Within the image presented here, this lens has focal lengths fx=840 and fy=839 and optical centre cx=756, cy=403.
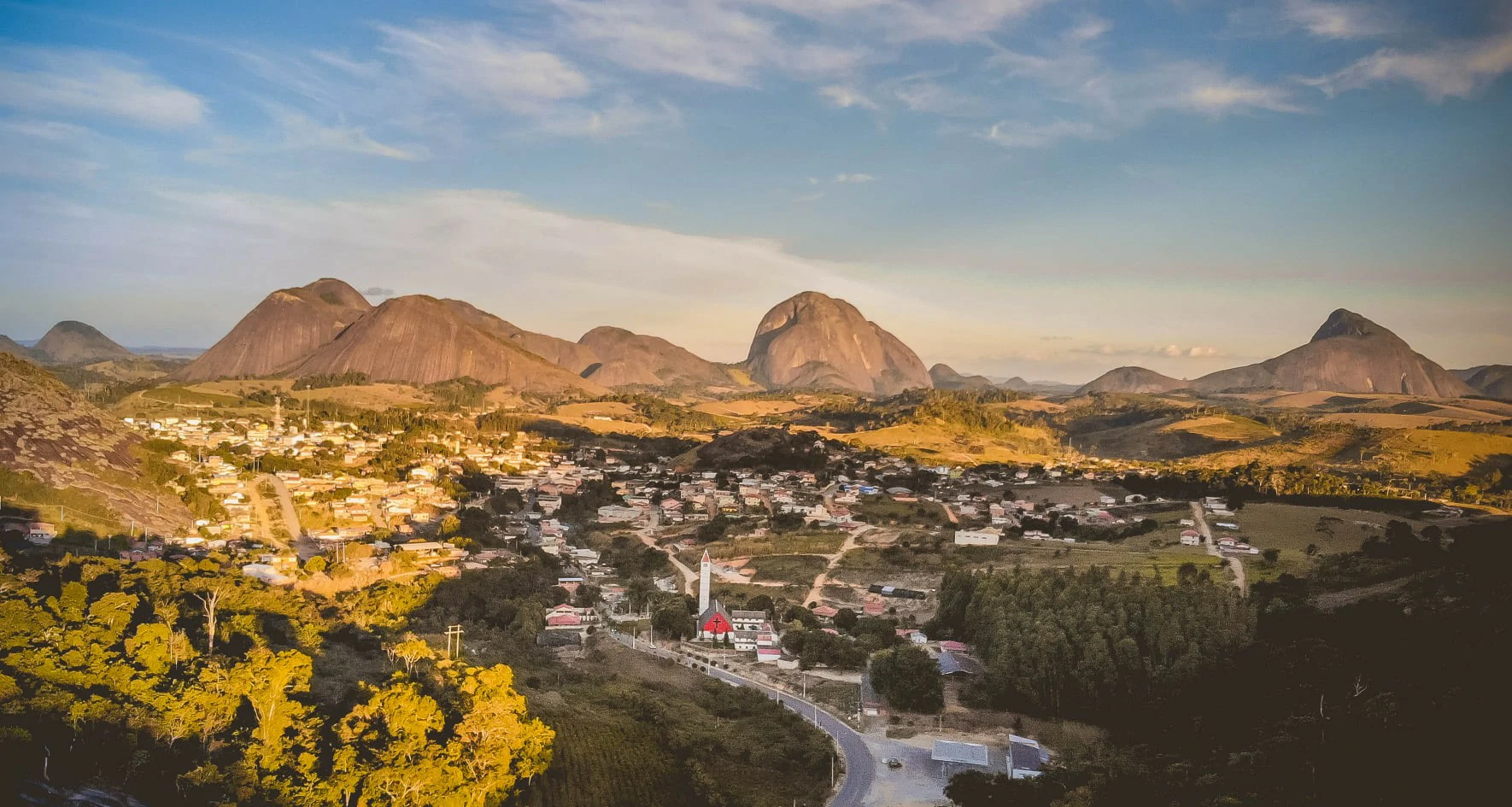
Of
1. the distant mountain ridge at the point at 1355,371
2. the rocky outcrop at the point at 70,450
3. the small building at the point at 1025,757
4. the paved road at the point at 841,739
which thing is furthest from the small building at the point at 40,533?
the distant mountain ridge at the point at 1355,371

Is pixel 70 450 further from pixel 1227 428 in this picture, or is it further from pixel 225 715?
pixel 1227 428

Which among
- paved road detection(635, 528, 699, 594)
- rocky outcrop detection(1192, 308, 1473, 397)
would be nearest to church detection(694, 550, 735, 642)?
paved road detection(635, 528, 699, 594)

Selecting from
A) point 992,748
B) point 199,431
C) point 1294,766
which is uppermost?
point 199,431

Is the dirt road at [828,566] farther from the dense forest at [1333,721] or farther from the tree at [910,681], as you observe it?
the dense forest at [1333,721]

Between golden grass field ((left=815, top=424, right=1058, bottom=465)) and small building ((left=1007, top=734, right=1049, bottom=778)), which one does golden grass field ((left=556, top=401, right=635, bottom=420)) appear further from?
small building ((left=1007, top=734, right=1049, bottom=778))

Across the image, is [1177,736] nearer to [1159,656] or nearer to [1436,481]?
[1159,656]

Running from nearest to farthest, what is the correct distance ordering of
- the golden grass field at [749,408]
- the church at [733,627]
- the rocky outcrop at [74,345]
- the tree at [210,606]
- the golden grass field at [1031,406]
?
the tree at [210,606] → the church at [733,627] → the golden grass field at [1031,406] → the golden grass field at [749,408] → the rocky outcrop at [74,345]

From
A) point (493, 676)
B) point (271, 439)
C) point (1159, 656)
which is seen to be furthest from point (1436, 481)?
point (271, 439)
